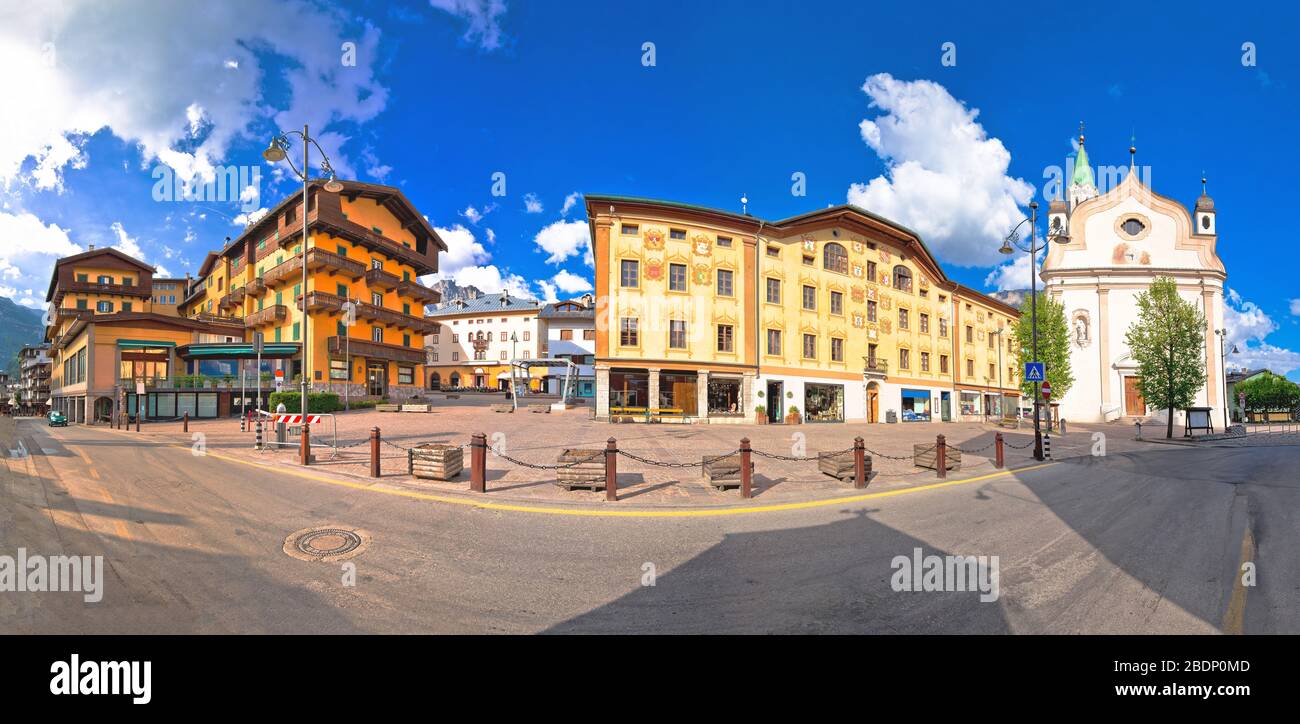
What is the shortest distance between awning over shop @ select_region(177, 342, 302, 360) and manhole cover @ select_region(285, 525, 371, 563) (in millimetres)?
37305

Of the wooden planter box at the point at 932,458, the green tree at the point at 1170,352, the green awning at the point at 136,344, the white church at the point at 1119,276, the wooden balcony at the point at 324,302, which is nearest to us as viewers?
the wooden planter box at the point at 932,458

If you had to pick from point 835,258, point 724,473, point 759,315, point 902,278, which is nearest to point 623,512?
point 724,473

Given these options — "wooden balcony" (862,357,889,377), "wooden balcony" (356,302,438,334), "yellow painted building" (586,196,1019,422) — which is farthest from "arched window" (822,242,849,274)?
"wooden balcony" (356,302,438,334)

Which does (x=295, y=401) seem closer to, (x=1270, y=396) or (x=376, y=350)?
(x=376, y=350)

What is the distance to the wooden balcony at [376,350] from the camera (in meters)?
37.0

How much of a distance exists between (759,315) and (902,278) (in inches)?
657

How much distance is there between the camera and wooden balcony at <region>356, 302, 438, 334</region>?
39031 millimetres

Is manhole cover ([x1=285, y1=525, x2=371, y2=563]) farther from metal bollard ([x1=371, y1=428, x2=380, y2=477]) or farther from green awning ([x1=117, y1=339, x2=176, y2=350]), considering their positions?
green awning ([x1=117, y1=339, x2=176, y2=350])

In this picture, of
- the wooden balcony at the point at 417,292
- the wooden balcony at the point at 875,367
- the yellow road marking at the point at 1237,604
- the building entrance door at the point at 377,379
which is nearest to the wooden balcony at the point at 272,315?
the building entrance door at the point at 377,379

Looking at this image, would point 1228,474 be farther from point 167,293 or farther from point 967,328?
point 167,293

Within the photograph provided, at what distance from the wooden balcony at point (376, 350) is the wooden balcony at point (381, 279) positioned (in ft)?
17.0

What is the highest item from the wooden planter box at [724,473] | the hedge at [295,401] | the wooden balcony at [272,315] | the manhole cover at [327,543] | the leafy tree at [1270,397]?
the wooden balcony at [272,315]

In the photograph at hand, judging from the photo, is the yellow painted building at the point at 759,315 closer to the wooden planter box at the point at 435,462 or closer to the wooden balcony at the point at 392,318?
the wooden planter box at the point at 435,462
